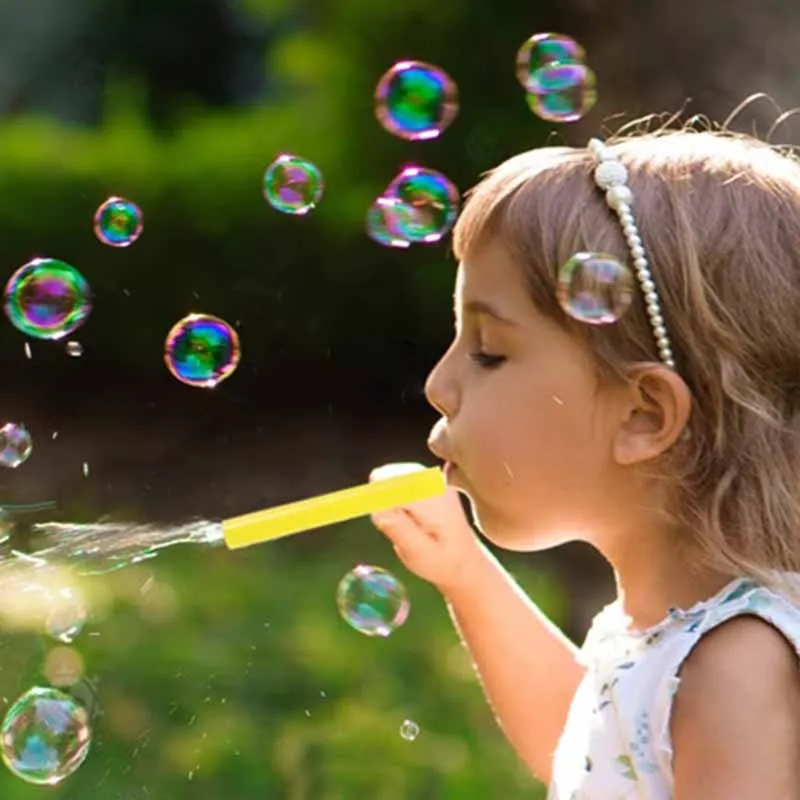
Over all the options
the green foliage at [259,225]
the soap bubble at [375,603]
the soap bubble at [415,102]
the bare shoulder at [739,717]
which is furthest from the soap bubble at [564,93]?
the green foliage at [259,225]

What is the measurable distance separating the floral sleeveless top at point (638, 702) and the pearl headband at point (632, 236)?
206mm

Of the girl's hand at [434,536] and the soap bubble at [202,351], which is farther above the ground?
the girl's hand at [434,536]

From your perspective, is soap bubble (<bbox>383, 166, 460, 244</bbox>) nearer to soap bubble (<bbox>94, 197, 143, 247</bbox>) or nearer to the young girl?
soap bubble (<bbox>94, 197, 143, 247</bbox>)

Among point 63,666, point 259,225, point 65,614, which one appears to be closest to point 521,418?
point 65,614

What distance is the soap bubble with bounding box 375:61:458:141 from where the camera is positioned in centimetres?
226

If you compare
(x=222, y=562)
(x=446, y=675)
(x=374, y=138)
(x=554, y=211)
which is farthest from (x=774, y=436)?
(x=374, y=138)

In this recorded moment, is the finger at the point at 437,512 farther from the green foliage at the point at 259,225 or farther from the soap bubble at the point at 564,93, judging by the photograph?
the green foliage at the point at 259,225

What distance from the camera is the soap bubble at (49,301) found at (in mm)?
2256

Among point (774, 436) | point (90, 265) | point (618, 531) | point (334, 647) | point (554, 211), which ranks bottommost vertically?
point (90, 265)

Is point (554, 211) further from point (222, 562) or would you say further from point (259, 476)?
point (259, 476)

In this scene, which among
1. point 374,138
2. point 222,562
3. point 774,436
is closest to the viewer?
point 774,436

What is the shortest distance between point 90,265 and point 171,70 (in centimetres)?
91

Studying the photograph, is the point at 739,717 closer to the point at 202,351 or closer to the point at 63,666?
the point at 202,351

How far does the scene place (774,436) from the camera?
167cm
